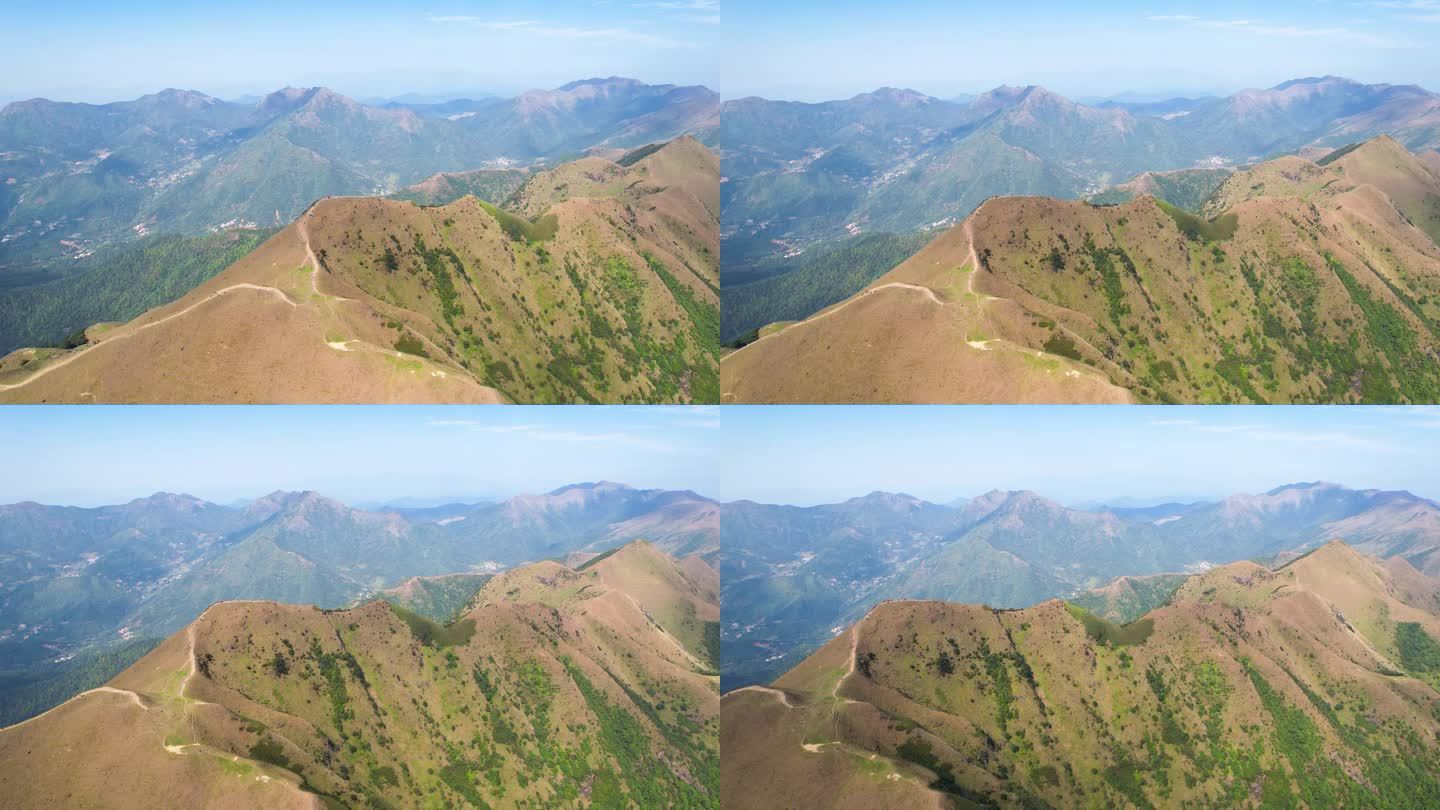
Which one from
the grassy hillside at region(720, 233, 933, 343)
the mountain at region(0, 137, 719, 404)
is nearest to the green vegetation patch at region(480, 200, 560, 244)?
the mountain at region(0, 137, 719, 404)

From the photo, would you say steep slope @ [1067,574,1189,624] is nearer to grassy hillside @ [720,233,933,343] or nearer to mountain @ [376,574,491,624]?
mountain @ [376,574,491,624]

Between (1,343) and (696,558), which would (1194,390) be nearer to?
(696,558)

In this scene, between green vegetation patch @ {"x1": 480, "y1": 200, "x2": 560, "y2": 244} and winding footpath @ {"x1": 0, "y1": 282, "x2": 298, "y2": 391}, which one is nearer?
winding footpath @ {"x1": 0, "y1": 282, "x2": 298, "y2": 391}

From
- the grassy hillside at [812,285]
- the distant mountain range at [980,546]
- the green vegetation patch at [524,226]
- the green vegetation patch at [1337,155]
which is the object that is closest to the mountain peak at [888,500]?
the distant mountain range at [980,546]

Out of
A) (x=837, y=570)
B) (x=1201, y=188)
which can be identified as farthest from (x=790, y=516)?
(x=1201, y=188)

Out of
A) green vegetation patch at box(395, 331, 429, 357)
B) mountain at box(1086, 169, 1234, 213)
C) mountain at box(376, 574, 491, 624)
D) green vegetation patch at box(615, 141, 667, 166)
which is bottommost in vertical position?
mountain at box(376, 574, 491, 624)

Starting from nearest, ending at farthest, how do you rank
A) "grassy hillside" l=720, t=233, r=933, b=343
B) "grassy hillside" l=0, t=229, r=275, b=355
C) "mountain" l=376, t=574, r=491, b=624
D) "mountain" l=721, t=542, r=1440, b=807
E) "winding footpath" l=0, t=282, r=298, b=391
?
"mountain" l=721, t=542, r=1440, b=807 → "winding footpath" l=0, t=282, r=298, b=391 → "mountain" l=376, t=574, r=491, b=624 → "grassy hillside" l=720, t=233, r=933, b=343 → "grassy hillside" l=0, t=229, r=275, b=355

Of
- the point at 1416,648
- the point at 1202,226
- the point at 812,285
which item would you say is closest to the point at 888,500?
the point at 1416,648

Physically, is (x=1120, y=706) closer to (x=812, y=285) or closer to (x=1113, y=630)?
(x=1113, y=630)
